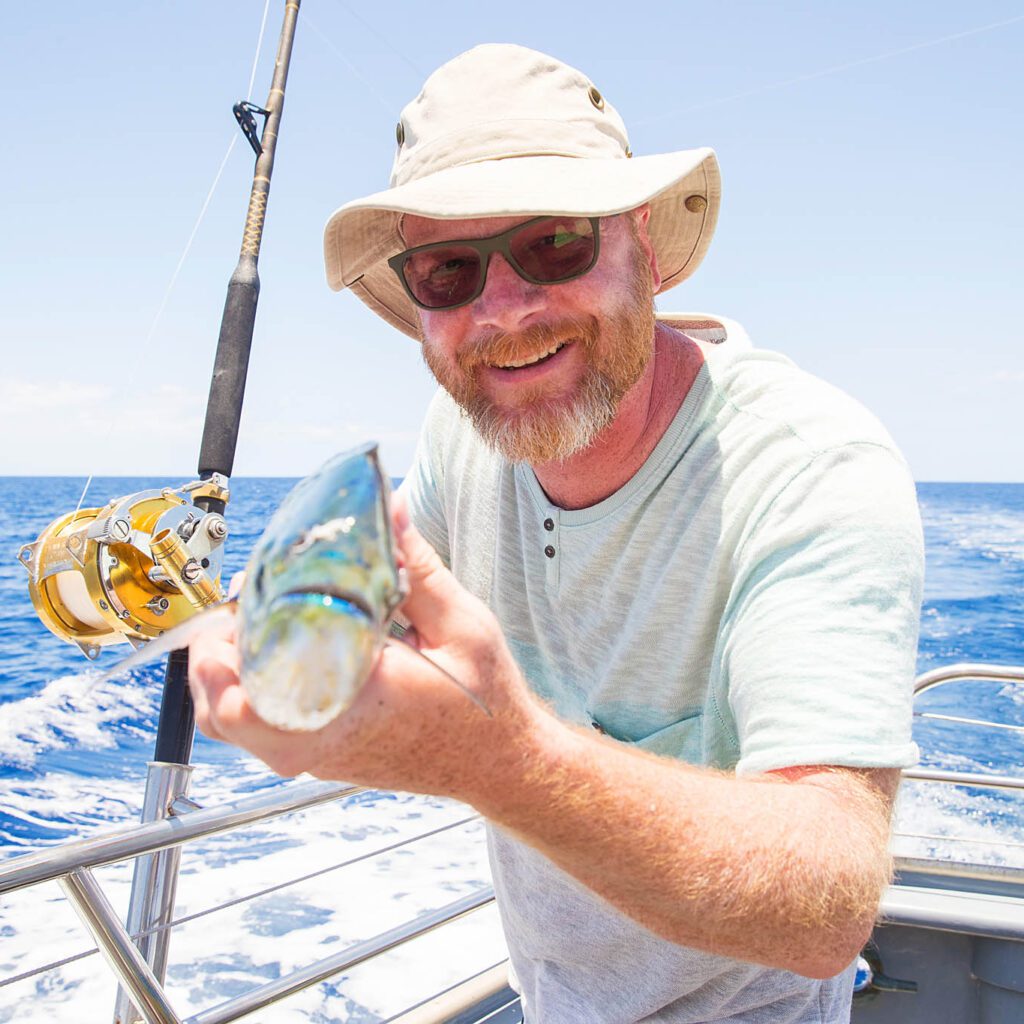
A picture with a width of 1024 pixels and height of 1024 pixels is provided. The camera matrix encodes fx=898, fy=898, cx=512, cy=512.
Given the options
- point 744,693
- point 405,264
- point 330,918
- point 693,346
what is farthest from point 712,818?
point 330,918

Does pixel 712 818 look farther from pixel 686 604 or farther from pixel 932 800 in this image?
pixel 932 800

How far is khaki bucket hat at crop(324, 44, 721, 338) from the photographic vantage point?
59.2 inches

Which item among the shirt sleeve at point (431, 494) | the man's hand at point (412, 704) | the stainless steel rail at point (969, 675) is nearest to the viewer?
the man's hand at point (412, 704)

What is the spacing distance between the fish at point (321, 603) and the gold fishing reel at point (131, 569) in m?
1.20

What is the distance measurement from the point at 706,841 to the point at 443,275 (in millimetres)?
1133

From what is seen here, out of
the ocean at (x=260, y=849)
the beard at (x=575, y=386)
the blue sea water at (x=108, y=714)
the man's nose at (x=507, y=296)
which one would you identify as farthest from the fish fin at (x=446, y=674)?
the blue sea water at (x=108, y=714)

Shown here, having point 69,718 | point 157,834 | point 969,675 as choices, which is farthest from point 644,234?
point 69,718

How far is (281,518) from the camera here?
825mm

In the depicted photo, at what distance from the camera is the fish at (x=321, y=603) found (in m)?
0.71

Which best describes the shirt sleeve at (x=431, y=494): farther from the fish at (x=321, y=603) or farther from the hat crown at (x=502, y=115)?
the fish at (x=321, y=603)

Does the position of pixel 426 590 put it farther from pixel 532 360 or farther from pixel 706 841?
pixel 532 360

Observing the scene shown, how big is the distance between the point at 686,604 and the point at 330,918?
4.14 metres

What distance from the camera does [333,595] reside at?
0.71 m

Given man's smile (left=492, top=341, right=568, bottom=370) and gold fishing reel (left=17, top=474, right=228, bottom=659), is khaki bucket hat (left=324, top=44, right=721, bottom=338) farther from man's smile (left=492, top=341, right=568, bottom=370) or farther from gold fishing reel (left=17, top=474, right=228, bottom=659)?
gold fishing reel (left=17, top=474, right=228, bottom=659)
